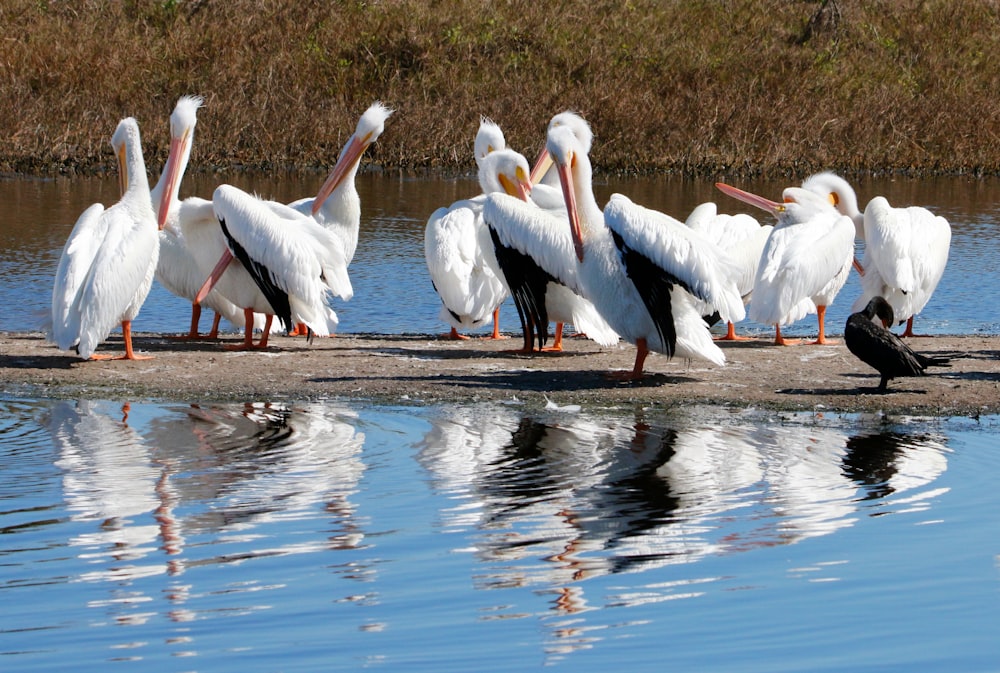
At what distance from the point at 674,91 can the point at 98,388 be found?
1496 centimetres

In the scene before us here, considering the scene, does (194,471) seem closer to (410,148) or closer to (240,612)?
(240,612)

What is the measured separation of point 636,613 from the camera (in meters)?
3.92

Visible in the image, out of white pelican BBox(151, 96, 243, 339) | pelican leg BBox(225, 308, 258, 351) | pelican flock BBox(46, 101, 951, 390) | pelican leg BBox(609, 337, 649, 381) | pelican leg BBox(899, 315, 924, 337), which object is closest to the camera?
pelican flock BBox(46, 101, 951, 390)

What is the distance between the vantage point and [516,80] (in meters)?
21.0

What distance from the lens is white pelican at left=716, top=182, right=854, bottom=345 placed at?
7820 mm

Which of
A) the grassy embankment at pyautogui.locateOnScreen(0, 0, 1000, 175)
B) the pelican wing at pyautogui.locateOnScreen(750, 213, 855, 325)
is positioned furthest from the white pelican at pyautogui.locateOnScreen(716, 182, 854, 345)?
the grassy embankment at pyautogui.locateOnScreen(0, 0, 1000, 175)

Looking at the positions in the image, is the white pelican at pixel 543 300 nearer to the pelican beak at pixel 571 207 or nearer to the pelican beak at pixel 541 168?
the pelican beak at pixel 571 207

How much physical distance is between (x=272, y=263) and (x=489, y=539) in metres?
3.56

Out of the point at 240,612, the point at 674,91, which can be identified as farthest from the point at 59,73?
the point at 240,612

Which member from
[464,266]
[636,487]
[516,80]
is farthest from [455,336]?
[516,80]

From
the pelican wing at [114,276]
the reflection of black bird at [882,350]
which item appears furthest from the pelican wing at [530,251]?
the pelican wing at [114,276]

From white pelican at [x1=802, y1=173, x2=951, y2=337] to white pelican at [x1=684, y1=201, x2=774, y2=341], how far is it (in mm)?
600

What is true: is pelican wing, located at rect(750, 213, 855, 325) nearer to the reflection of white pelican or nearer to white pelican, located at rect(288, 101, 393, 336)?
white pelican, located at rect(288, 101, 393, 336)

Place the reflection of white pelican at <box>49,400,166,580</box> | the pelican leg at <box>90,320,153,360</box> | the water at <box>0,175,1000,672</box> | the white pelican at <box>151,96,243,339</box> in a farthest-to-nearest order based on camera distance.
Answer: the white pelican at <box>151,96,243,339</box>
the pelican leg at <box>90,320,153,360</box>
the reflection of white pelican at <box>49,400,166,580</box>
the water at <box>0,175,1000,672</box>
